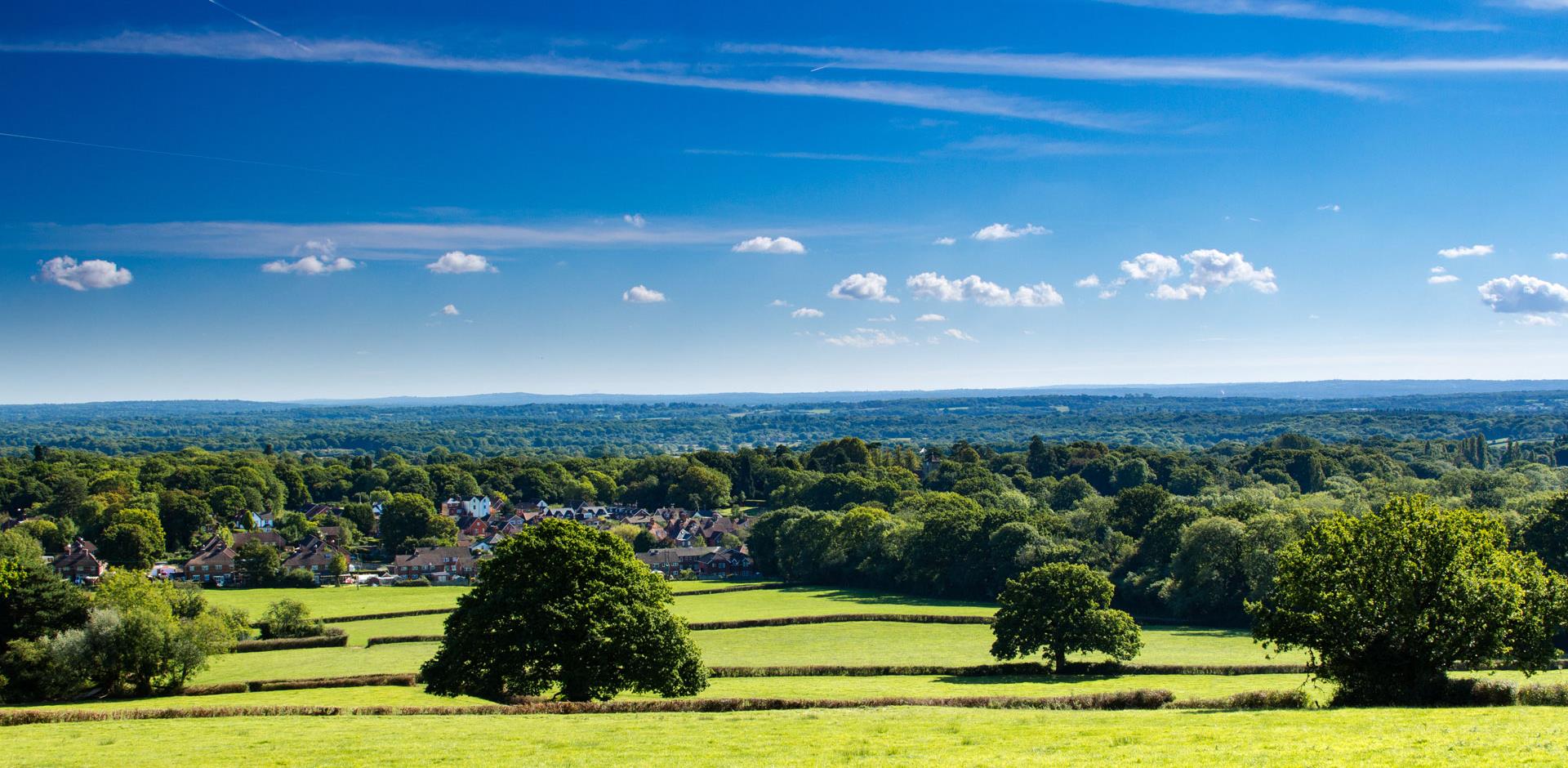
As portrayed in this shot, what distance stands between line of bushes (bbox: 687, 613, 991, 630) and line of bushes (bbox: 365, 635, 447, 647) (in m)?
15.6

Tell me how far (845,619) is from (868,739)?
44.5m

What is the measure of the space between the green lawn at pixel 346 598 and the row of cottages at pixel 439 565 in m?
6.77

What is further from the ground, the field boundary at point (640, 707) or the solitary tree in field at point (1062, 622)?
the field boundary at point (640, 707)

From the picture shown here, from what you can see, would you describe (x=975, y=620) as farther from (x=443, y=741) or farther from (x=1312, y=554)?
(x=443, y=741)

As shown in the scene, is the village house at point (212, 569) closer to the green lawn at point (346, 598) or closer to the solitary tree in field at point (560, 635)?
the green lawn at point (346, 598)

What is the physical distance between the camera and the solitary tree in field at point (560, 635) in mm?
32750

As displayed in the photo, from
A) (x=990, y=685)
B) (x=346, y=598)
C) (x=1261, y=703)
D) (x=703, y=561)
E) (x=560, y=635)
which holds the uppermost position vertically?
(x=560, y=635)

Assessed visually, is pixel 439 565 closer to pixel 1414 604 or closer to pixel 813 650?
pixel 813 650

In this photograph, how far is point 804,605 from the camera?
245ft

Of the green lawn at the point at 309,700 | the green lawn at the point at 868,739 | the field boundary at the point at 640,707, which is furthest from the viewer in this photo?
the green lawn at the point at 309,700

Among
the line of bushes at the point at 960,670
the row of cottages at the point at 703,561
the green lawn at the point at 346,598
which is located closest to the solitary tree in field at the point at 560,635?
the line of bushes at the point at 960,670

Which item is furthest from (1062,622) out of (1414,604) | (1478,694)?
(1478,694)

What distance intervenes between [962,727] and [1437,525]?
1403cm

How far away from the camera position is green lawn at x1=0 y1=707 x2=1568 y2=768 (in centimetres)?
1853
